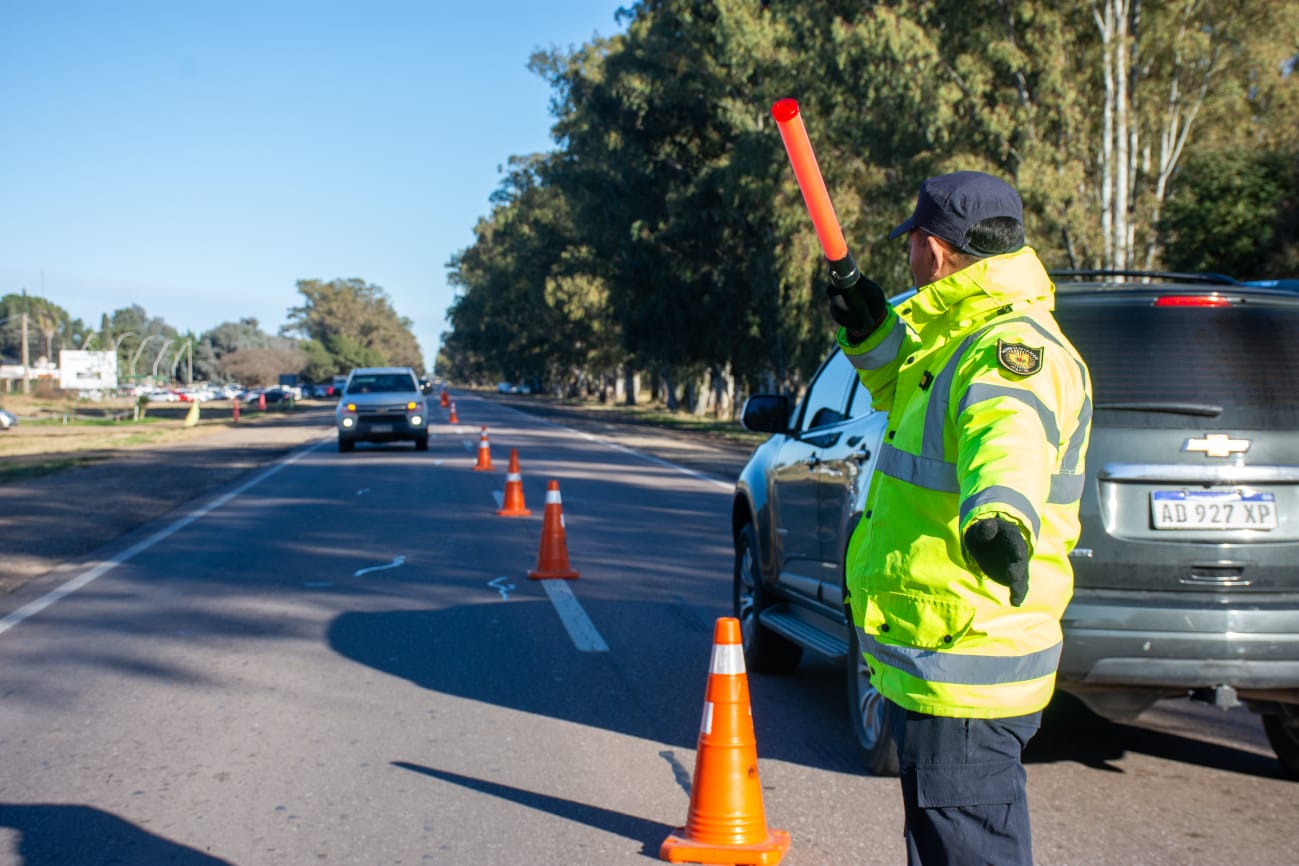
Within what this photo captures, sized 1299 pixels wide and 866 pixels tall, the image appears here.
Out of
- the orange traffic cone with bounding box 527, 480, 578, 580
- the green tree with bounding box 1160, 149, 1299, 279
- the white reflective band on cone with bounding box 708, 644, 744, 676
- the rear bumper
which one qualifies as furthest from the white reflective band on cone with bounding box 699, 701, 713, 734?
the green tree with bounding box 1160, 149, 1299, 279

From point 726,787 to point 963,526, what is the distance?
7.72 ft

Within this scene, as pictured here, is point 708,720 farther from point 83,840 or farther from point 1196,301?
point 1196,301

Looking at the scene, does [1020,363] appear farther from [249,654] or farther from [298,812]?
[249,654]

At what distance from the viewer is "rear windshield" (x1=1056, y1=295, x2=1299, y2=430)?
507 centimetres

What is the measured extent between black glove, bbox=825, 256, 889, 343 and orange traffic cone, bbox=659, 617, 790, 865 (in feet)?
5.30

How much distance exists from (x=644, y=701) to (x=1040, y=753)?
1938mm

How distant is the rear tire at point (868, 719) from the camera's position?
5.50m

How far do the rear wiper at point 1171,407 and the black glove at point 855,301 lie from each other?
2111 millimetres

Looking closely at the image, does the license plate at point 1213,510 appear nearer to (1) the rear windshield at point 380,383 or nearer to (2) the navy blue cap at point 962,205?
(2) the navy blue cap at point 962,205

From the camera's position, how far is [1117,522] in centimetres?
504

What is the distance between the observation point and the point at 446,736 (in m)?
6.30

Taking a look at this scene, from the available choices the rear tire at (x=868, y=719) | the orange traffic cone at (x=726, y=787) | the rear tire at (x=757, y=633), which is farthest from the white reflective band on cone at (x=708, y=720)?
the rear tire at (x=757, y=633)

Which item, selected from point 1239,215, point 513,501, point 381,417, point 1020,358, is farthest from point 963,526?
point 1239,215

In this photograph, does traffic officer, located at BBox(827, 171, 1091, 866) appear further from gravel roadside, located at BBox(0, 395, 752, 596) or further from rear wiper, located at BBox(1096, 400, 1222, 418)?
gravel roadside, located at BBox(0, 395, 752, 596)
